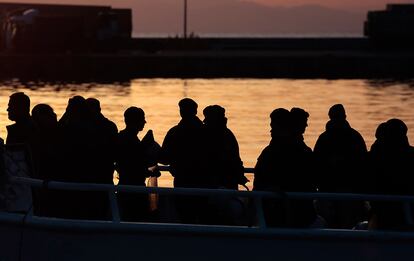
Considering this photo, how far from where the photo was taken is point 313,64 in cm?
7888

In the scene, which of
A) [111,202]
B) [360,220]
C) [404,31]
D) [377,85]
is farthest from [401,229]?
[404,31]

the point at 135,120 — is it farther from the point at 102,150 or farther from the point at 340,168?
the point at 340,168

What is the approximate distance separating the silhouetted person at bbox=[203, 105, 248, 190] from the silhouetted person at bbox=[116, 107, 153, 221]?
1.93 ft

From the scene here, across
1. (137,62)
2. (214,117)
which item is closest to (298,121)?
(214,117)

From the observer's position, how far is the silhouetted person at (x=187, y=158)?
10789 mm

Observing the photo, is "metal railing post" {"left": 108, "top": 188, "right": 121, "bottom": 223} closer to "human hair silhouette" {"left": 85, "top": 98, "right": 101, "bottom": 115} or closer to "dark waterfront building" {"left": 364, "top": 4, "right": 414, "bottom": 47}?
"human hair silhouette" {"left": 85, "top": 98, "right": 101, "bottom": 115}

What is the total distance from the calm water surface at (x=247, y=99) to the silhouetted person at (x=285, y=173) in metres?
20.1

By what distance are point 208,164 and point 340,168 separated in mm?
1147

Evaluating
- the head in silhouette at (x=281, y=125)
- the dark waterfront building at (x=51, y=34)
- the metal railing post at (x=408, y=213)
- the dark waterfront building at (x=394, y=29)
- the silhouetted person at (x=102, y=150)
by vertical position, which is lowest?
the dark waterfront building at (x=394, y=29)

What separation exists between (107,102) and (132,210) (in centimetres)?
4566

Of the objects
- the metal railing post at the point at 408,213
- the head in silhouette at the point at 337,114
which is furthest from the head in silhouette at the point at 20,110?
the metal railing post at the point at 408,213

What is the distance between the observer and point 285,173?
10.1 meters

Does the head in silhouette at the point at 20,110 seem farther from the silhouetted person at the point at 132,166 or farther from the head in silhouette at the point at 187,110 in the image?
the head in silhouette at the point at 187,110

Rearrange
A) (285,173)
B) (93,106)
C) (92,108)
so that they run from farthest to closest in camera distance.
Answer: (93,106) → (92,108) → (285,173)
